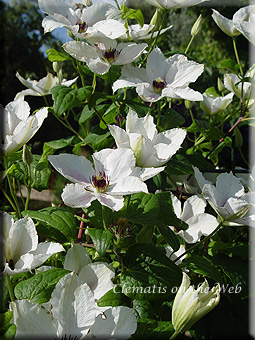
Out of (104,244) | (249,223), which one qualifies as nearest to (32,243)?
(104,244)

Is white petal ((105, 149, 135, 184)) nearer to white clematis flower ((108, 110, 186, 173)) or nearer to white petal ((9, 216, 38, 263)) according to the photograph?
white clematis flower ((108, 110, 186, 173))

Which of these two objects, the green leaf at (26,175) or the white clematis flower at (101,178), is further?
the green leaf at (26,175)

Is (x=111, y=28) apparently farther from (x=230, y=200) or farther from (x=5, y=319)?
(x=5, y=319)

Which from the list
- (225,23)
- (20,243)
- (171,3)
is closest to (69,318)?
(20,243)

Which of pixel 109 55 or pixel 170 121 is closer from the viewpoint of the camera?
pixel 109 55

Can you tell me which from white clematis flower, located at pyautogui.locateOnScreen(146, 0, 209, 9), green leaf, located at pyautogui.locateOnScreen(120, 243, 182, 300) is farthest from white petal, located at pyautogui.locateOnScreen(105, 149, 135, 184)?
white clematis flower, located at pyautogui.locateOnScreen(146, 0, 209, 9)

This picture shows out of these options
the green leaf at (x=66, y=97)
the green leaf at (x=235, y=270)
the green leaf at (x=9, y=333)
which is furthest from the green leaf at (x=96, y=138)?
the green leaf at (x=9, y=333)

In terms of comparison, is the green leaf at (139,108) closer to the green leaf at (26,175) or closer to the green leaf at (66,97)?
the green leaf at (66,97)

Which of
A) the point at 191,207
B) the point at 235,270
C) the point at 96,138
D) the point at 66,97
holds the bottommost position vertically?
the point at 235,270
